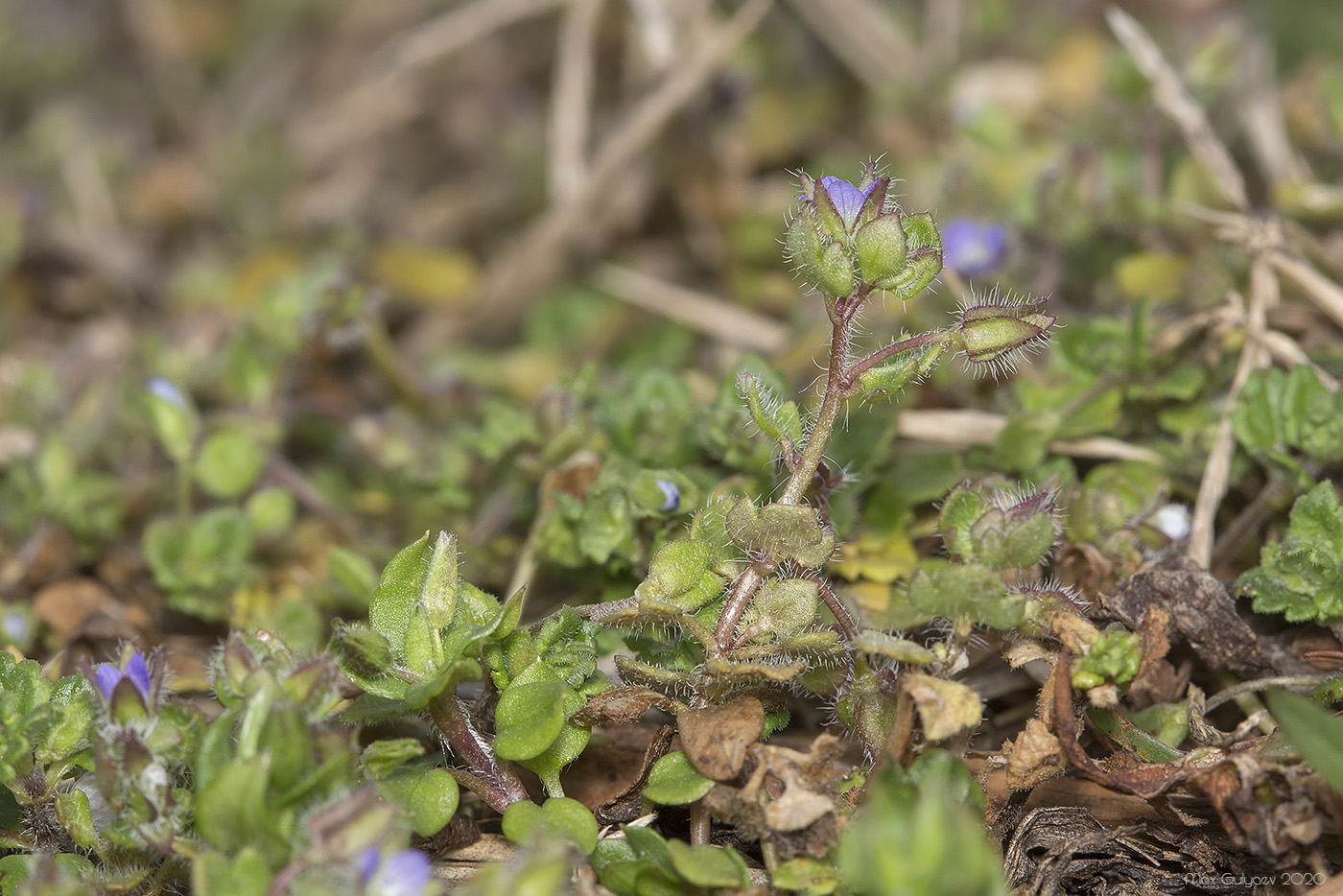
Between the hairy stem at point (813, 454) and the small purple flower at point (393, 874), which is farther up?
the hairy stem at point (813, 454)

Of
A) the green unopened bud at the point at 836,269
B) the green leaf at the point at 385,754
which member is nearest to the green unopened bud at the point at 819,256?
the green unopened bud at the point at 836,269

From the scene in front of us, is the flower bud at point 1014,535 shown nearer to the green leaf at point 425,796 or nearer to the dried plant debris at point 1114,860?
the dried plant debris at point 1114,860

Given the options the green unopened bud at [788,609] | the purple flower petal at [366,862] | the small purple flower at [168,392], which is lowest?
the purple flower petal at [366,862]

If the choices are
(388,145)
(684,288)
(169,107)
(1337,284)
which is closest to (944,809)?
(1337,284)

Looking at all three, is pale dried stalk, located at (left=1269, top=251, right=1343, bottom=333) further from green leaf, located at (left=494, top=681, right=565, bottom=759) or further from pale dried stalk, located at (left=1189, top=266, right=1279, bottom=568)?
green leaf, located at (left=494, top=681, right=565, bottom=759)

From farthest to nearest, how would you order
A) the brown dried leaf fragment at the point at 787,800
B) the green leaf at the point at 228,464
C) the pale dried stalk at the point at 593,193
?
the pale dried stalk at the point at 593,193 → the green leaf at the point at 228,464 → the brown dried leaf fragment at the point at 787,800

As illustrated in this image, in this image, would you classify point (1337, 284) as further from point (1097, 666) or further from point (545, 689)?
point (545, 689)
